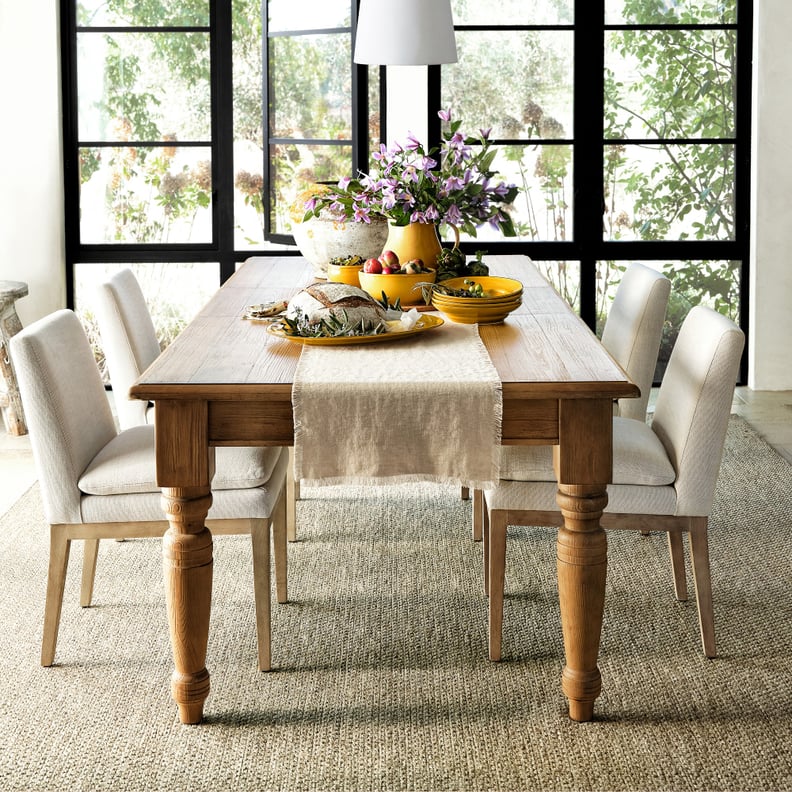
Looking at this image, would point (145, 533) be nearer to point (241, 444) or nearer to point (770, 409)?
point (241, 444)

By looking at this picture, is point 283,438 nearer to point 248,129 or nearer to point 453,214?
point 453,214

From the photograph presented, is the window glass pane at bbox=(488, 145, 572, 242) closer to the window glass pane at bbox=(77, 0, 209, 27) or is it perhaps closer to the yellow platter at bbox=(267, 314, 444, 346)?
the window glass pane at bbox=(77, 0, 209, 27)

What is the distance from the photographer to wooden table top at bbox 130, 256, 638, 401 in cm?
212

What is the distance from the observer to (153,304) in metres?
5.42

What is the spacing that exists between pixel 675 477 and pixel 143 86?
3.70m

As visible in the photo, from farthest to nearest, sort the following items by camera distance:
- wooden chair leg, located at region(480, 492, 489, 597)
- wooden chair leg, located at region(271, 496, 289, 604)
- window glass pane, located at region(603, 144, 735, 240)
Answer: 1. window glass pane, located at region(603, 144, 735, 240)
2. wooden chair leg, located at region(480, 492, 489, 597)
3. wooden chair leg, located at region(271, 496, 289, 604)

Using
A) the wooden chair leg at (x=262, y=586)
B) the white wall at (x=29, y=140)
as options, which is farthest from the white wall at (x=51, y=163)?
the wooden chair leg at (x=262, y=586)

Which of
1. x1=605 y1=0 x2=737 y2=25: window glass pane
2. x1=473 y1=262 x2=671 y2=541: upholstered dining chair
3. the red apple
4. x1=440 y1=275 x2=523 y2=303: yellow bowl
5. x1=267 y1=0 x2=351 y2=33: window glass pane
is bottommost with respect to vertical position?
x1=473 y1=262 x2=671 y2=541: upholstered dining chair

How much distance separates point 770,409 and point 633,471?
8.95ft

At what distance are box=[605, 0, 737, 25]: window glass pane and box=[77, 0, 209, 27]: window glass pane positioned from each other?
6.50ft

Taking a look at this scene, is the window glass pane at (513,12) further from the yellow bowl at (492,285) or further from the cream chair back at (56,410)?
the cream chair back at (56,410)

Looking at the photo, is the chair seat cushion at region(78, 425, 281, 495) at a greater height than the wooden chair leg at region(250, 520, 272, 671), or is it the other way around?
the chair seat cushion at region(78, 425, 281, 495)

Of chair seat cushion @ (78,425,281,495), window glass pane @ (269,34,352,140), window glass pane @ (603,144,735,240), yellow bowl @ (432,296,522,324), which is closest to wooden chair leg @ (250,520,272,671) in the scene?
chair seat cushion @ (78,425,281,495)

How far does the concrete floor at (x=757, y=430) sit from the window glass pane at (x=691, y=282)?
471 millimetres
